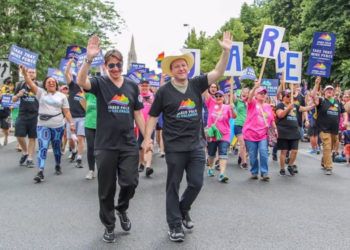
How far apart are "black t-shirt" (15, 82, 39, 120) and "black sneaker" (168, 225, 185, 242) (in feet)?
19.6

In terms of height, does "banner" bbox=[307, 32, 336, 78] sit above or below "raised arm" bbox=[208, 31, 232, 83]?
above

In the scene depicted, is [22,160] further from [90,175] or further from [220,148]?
[220,148]

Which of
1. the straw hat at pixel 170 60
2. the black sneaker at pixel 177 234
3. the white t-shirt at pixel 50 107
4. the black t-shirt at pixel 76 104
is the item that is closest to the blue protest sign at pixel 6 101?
the black t-shirt at pixel 76 104

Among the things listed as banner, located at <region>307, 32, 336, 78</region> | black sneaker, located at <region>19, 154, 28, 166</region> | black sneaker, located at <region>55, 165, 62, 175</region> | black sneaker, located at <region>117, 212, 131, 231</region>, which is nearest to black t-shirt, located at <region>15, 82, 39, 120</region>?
black sneaker, located at <region>19, 154, 28, 166</region>

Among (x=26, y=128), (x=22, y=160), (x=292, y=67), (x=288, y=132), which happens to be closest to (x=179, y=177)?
(x=288, y=132)

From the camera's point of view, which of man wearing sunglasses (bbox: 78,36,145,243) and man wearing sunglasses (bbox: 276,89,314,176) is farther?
man wearing sunglasses (bbox: 276,89,314,176)

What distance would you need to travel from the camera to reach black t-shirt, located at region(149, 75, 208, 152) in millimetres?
5242

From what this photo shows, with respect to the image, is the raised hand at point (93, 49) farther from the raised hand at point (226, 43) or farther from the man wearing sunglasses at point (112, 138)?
the raised hand at point (226, 43)

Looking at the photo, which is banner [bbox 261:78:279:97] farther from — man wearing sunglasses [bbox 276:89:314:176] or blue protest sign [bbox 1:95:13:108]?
blue protest sign [bbox 1:95:13:108]

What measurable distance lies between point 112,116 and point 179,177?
946mm

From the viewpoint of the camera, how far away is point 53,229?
549cm

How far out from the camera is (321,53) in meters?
10.6

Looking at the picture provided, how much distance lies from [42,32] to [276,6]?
18.7 m

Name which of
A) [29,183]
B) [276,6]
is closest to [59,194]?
[29,183]
